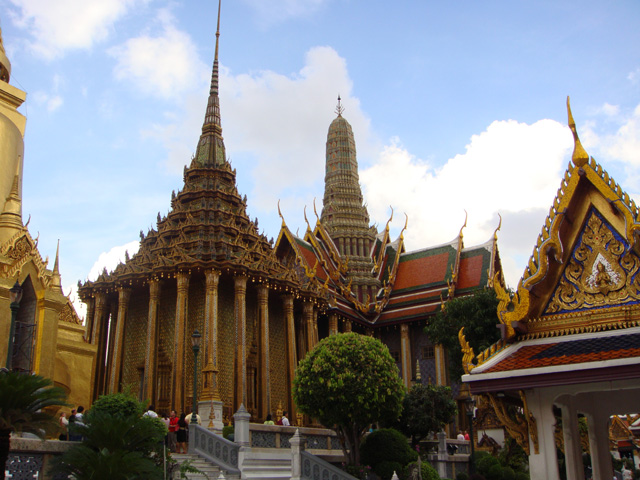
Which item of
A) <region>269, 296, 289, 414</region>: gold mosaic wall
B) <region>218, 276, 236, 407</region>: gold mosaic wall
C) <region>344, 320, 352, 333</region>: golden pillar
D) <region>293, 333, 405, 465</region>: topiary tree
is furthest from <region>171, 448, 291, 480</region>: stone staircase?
<region>344, 320, 352, 333</region>: golden pillar

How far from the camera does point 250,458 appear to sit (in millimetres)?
14742

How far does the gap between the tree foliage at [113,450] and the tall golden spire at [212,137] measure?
839 inches

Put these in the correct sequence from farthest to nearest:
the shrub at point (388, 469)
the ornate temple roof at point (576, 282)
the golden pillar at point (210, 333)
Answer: the golden pillar at point (210, 333) → the shrub at point (388, 469) → the ornate temple roof at point (576, 282)

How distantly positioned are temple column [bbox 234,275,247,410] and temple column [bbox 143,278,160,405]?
2969 millimetres

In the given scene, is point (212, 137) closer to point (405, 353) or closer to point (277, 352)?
point (277, 352)

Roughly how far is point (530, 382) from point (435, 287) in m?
31.9

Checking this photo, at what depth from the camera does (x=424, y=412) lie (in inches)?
748

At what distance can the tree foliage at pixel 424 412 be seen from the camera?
62.5ft

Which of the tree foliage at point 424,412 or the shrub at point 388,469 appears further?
the tree foliage at point 424,412

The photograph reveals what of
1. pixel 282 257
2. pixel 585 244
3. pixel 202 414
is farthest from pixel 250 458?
pixel 282 257

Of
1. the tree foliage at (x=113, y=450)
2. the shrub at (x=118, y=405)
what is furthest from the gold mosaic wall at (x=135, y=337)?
the tree foliage at (x=113, y=450)

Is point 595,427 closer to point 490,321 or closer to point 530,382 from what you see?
point 530,382

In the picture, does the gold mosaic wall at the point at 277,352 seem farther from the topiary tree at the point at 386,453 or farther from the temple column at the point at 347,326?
the topiary tree at the point at 386,453

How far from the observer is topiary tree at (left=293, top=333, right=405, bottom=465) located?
15609mm
